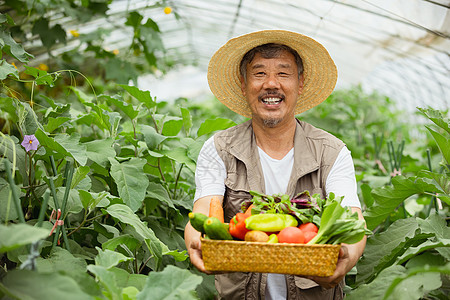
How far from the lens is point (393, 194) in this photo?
7.55ft

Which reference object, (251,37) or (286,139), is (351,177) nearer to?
(286,139)

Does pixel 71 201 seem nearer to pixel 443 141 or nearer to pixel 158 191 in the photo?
pixel 158 191

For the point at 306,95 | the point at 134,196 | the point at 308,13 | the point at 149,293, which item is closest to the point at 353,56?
the point at 308,13

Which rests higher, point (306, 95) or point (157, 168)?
point (306, 95)

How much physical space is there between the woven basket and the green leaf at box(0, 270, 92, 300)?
45 centimetres

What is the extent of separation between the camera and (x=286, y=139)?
227 centimetres

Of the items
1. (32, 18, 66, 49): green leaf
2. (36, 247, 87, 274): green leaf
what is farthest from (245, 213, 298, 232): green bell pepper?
(32, 18, 66, 49): green leaf

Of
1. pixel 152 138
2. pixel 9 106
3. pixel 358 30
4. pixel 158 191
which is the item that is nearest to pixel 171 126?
pixel 152 138

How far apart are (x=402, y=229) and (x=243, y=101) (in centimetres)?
101

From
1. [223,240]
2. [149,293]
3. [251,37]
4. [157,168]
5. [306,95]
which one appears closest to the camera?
[149,293]

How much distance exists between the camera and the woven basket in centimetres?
146

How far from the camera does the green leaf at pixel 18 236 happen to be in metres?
1.19

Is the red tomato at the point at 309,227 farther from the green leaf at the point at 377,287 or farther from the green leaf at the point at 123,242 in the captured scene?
the green leaf at the point at 123,242

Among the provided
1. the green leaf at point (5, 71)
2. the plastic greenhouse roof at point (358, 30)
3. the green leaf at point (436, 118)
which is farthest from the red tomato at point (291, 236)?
the plastic greenhouse roof at point (358, 30)
